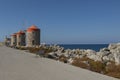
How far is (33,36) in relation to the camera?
33.5m

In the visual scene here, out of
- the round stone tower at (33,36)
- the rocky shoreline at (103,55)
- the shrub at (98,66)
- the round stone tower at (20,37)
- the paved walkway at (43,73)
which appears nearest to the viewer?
the paved walkway at (43,73)

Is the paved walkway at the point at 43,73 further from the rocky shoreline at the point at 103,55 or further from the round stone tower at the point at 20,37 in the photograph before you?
the round stone tower at the point at 20,37

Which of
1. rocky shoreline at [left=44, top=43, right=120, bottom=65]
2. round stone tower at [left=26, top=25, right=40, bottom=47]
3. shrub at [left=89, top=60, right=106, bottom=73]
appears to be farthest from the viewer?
round stone tower at [left=26, top=25, right=40, bottom=47]

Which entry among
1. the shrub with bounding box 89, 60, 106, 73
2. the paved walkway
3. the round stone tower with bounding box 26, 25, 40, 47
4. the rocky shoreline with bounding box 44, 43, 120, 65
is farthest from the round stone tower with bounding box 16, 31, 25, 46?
the paved walkway

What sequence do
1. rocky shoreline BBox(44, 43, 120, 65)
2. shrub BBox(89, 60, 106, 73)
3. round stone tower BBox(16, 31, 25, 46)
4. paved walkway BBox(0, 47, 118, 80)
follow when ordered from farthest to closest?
round stone tower BBox(16, 31, 25, 46) → rocky shoreline BBox(44, 43, 120, 65) → shrub BBox(89, 60, 106, 73) → paved walkway BBox(0, 47, 118, 80)

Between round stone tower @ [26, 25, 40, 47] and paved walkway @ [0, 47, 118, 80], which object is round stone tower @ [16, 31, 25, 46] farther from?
paved walkway @ [0, 47, 118, 80]

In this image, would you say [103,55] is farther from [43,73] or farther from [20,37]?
[20,37]

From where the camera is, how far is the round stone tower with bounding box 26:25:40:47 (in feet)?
109

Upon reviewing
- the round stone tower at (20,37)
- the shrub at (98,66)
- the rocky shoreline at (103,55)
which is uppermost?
the round stone tower at (20,37)

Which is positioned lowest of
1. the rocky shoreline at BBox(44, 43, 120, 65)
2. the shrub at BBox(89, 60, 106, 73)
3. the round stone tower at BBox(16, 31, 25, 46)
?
the shrub at BBox(89, 60, 106, 73)

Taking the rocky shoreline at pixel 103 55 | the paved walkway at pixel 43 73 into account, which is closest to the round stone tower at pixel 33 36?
the rocky shoreline at pixel 103 55

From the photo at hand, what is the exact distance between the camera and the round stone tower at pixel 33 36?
33.3 metres

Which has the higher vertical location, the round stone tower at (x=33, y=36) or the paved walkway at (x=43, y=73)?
the round stone tower at (x=33, y=36)

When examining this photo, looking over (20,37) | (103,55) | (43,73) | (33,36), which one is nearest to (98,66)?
(103,55)
